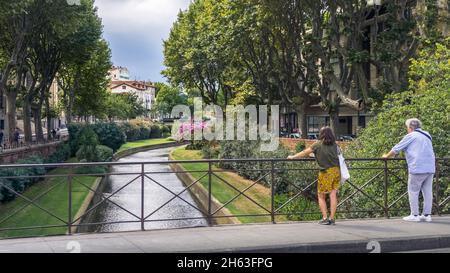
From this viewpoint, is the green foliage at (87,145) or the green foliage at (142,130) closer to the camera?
the green foliage at (87,145)

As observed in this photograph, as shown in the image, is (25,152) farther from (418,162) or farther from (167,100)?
(167,100)

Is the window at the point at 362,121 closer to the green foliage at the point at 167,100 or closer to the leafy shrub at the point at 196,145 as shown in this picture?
the leafy shrub at the point at 196,145

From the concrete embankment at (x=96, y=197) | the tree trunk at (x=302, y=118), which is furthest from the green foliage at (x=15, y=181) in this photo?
the tree trunk at (x=302, y=118)

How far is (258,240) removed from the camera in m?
8.41

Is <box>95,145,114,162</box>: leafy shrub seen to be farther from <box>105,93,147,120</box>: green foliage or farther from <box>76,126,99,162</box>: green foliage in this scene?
<box>105,93,147,120</box>: green foliage

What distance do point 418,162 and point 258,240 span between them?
3502 mm

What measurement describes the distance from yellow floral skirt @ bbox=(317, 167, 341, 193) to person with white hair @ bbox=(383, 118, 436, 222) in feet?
3.95

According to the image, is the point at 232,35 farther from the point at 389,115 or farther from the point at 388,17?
the point at 389,115

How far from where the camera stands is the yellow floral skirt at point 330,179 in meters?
9.59

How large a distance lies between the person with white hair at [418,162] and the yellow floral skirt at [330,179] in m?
1.21

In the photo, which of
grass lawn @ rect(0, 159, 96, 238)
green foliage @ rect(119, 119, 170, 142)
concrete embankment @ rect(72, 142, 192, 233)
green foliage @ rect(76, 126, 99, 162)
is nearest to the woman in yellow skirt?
concrete embankment @ rect(72, 142, 192, 233)
